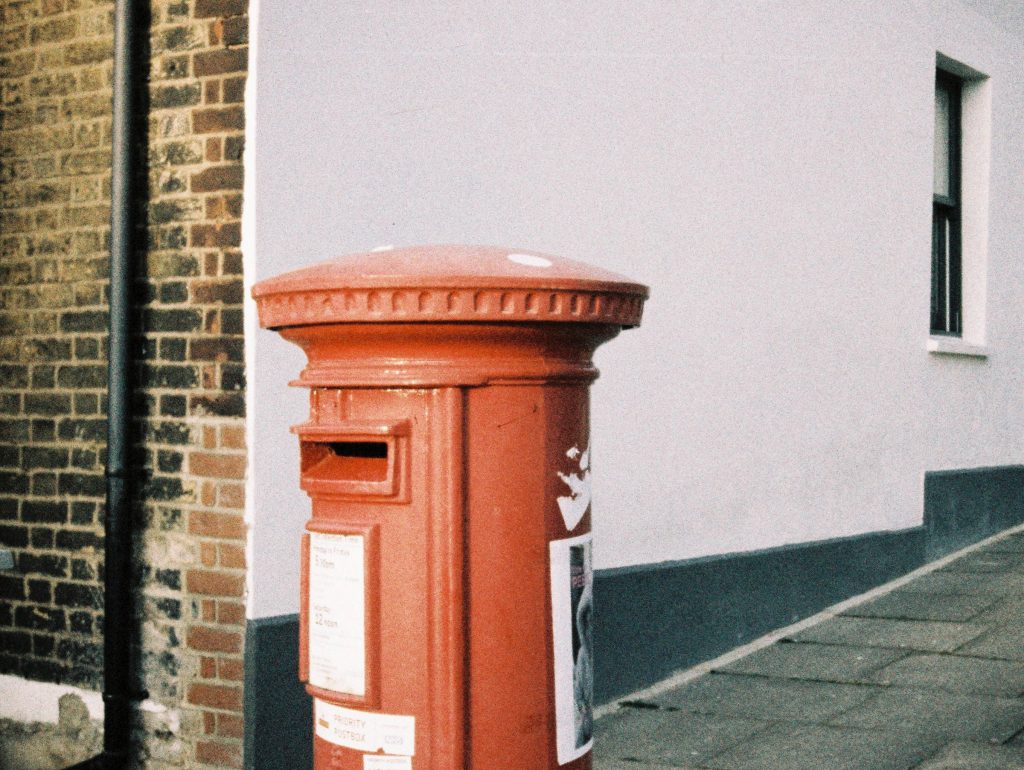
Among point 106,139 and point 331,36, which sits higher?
point 331,36

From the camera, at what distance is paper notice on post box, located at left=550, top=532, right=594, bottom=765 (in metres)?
2.63

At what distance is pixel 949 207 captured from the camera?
8820 mm

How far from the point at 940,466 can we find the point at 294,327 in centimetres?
635

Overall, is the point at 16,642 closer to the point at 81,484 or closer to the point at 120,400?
the point at 81,484

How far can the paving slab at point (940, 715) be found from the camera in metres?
4.88

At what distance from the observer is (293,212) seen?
4.46 metres

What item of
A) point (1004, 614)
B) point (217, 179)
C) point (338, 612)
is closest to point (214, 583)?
point (217, 179)

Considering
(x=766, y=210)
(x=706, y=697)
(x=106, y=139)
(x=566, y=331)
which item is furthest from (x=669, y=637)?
(x=566, y=331)

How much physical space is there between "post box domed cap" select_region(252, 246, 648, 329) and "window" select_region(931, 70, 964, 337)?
663cm

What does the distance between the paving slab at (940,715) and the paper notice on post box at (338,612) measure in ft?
9.82

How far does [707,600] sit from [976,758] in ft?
5.63

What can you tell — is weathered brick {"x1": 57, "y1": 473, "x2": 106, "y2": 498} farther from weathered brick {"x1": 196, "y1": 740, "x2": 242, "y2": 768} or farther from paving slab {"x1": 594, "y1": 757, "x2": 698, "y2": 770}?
paving slab {"x1": 594, "y1": 757, "x2": 698, "y2": 770}

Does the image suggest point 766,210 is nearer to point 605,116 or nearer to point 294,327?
point 605,116

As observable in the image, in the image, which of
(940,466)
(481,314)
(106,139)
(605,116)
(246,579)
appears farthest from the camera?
(940,466)
